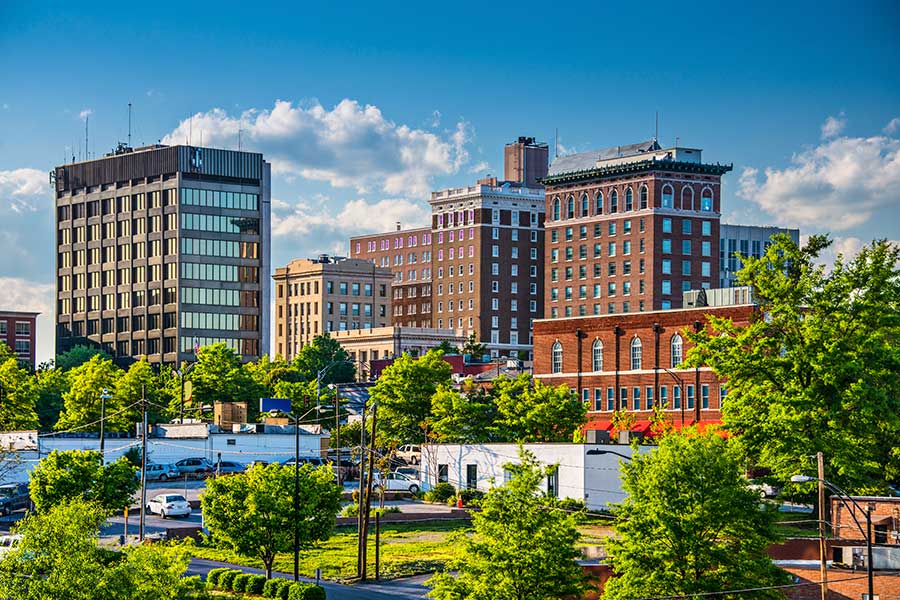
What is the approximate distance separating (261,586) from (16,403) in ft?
236

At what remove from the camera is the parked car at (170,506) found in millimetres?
94188

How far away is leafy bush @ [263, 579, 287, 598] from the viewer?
228 ft

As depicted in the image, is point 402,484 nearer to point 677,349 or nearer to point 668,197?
point 677,349

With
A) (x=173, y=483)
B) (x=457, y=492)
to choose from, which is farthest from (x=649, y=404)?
(x=173, y=483)

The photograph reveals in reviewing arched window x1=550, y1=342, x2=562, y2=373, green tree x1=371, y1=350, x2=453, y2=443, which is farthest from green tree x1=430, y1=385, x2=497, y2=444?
arched window x1=550, y1=342, x2=562, y2=373

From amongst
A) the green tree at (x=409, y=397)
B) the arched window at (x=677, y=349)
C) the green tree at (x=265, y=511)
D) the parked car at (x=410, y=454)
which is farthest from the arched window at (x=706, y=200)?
Result: the green tree at (x=265, y=511)

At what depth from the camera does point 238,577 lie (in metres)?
71.7

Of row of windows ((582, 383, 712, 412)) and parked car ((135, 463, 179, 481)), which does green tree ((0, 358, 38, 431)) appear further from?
row of windows ((582, 383, 712, 412))

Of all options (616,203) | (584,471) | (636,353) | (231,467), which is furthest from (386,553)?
(616,203)

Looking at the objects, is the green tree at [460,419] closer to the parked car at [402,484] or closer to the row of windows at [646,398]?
the parked car at [402,484]

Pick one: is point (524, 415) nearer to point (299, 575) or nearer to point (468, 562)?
point (299, 575)

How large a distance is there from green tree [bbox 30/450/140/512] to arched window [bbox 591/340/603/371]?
175 ft

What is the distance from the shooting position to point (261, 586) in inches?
2798

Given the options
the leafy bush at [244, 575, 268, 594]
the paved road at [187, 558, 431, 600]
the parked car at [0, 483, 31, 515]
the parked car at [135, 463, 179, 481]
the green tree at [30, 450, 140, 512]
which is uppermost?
the green tree at [30, 450, 140, 512]
